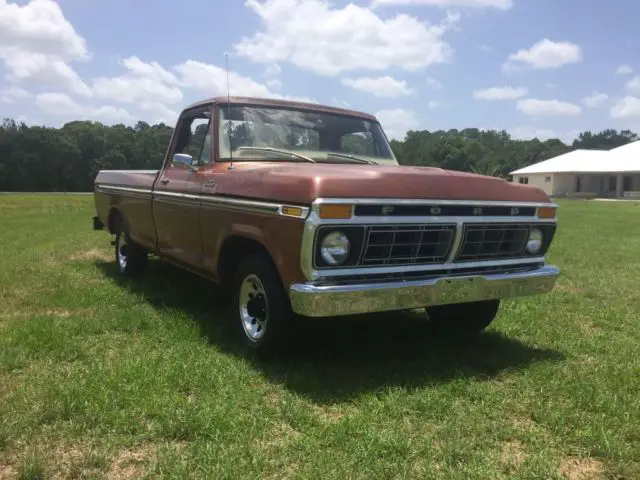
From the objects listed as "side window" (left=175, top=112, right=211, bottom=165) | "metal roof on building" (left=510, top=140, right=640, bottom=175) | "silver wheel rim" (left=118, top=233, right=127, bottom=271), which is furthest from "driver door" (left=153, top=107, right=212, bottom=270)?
"metal roof on building" (left=510, top=140, right=640, bottom=175)

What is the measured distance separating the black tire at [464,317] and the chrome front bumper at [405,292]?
578mm

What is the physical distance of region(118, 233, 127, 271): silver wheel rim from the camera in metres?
7.61

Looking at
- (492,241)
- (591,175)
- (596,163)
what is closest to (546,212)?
(492,241)

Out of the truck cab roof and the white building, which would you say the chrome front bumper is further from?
the white building

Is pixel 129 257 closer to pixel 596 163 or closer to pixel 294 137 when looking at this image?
pixel 294 137

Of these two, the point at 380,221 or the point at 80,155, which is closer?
the point at 380,221

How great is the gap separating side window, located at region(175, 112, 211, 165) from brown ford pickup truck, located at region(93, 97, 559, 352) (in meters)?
0.02

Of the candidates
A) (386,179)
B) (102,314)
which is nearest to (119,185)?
(102,314)

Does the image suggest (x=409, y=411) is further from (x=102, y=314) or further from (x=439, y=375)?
(x=102, y=314)

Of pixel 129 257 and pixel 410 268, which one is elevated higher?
pixel 410 268

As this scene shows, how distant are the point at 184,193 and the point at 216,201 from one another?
780mm

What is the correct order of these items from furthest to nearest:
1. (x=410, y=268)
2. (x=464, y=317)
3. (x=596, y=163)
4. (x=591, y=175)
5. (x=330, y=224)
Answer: (x=596, y=163) < (x=591, y=175) < (x=464, y=317) < (x=410, y=268) < (x=330, y=224)

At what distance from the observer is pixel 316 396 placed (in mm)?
3725

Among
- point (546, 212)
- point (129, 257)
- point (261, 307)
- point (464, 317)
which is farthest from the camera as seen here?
point (129, 257)
